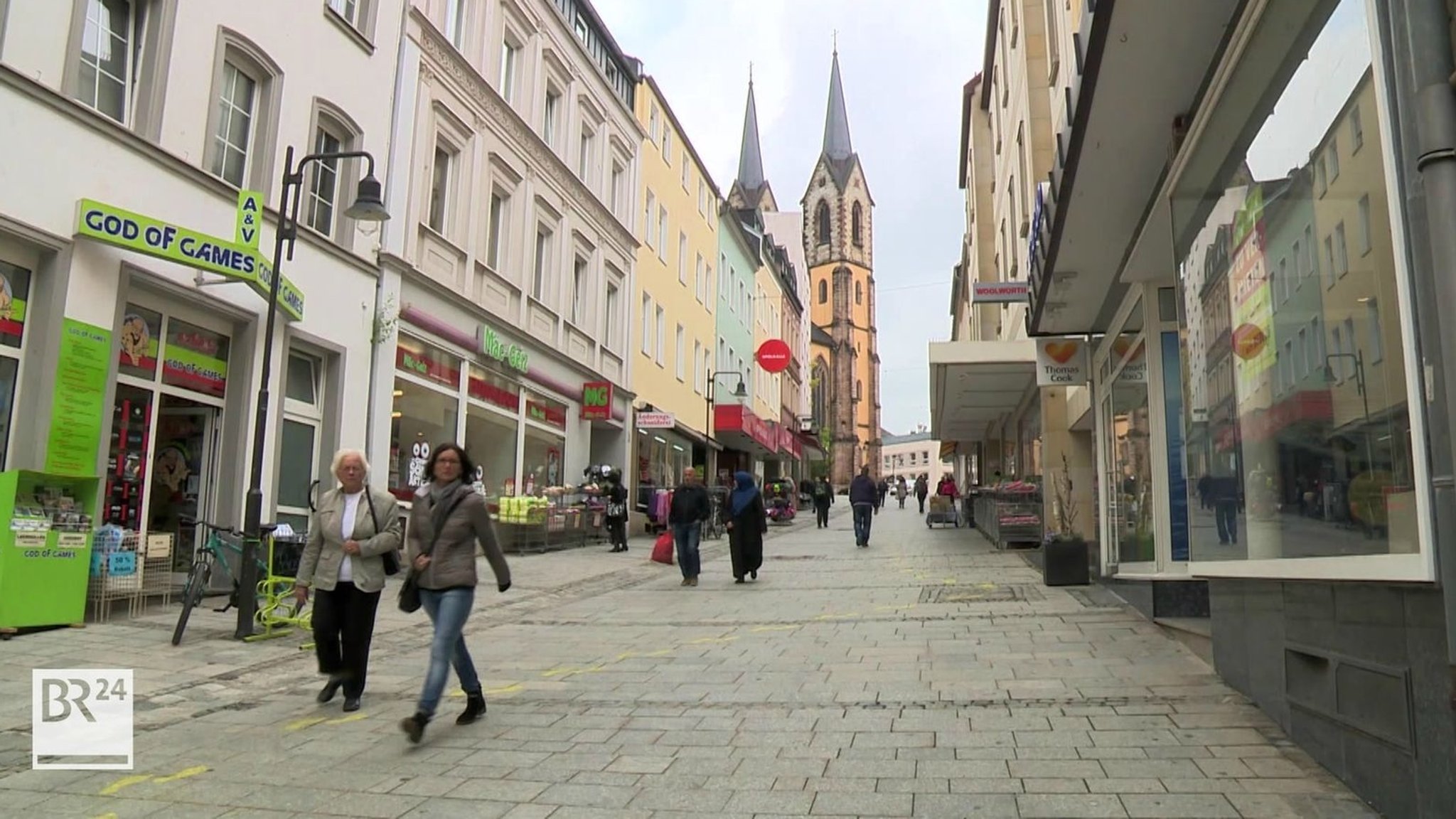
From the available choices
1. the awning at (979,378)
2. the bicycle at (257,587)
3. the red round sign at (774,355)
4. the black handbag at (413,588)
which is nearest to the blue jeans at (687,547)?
the awning at (979,378)

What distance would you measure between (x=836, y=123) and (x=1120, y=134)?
8906 centimetres

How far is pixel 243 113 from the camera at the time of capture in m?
12.0

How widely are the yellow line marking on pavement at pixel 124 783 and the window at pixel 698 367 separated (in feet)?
97.5

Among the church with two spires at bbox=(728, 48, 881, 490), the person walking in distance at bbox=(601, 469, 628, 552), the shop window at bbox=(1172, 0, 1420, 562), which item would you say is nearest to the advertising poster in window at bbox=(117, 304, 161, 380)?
the shop window at bbox=(1172, 0, 1420, 562)

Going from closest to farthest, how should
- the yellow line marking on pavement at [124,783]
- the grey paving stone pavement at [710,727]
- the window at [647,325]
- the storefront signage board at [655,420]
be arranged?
the grey paving stone pavement at [710,727], the yellow line marking on pavement at [124,783], the storefront signage board at [655,420], the window at [647,325]

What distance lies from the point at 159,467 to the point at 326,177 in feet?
16.0

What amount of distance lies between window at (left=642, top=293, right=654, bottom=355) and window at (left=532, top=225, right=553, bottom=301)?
22.1ft

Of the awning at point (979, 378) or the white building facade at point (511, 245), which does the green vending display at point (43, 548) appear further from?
the awning at point (979, 378)

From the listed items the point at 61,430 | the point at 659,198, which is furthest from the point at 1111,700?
the point at 659,198

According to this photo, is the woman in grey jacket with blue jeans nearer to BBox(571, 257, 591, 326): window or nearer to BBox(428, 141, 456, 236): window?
BBox(428, 141, 456, 236): window

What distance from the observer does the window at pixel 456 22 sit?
55.7 ft

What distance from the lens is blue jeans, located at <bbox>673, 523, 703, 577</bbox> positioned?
13773mm

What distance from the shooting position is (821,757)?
192 inches

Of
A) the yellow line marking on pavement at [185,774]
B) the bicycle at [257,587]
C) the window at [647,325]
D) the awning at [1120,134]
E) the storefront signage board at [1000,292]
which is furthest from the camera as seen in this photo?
the window at [647,325]
